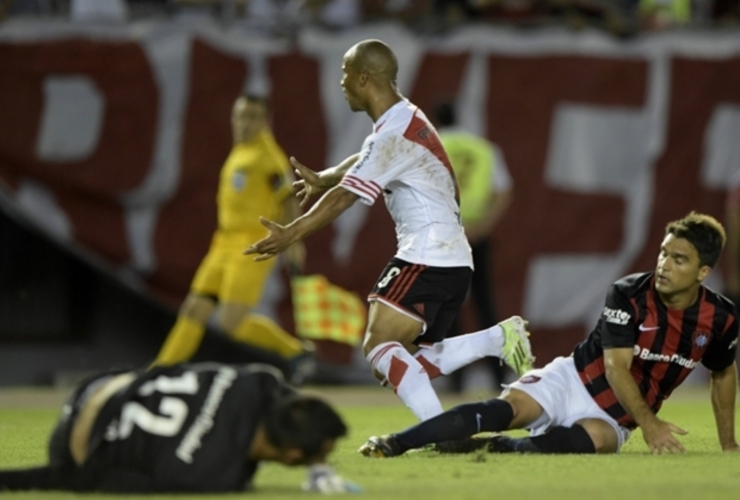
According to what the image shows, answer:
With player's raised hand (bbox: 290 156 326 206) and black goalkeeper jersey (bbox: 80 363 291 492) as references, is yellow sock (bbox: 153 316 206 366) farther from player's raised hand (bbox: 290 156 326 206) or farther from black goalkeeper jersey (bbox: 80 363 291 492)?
black goalkeeper jersey (bbox: 80 363 291 492)

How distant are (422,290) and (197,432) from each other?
227 cm

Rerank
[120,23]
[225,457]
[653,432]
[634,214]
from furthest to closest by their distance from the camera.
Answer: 1. [634,214]
2. [120,23]
3. [653,432]
4. [225,457]

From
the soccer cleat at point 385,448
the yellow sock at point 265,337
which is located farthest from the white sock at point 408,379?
the yellow sock at point 265,337

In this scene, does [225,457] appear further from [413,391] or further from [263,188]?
[263,188]

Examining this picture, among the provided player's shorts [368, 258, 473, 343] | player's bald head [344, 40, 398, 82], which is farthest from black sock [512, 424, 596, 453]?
player's bald head [344, 40, 398, 82]

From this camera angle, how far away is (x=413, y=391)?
627 centimetres

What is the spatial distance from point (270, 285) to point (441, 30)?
2.74 metres

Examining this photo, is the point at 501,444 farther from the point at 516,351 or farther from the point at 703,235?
the point at 703,235

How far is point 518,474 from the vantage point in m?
5.34

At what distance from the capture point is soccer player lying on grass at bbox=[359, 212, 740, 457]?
602 centimetres

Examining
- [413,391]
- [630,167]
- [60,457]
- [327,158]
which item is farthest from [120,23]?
[60,457]

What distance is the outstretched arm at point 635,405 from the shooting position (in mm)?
6016

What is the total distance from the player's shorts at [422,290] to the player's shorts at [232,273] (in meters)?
4.11

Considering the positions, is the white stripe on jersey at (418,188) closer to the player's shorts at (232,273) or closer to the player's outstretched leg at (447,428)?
the player's outstretched leg at (447,428)
